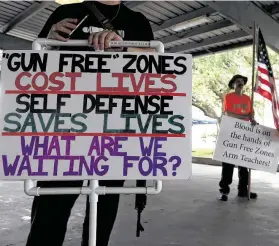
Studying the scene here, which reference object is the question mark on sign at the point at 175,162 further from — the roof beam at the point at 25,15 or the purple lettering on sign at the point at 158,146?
the roof beam at the point at 25,15

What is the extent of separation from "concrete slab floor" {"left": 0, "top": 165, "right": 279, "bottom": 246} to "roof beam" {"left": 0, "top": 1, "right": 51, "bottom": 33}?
350cm

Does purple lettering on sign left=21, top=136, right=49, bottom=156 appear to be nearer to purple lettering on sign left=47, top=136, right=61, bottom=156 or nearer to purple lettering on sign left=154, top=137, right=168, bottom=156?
purple lettering on sign left=47, top=136, right=61, bottom=156

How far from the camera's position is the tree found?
565 inches

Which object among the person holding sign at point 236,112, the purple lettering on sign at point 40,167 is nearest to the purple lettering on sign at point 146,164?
the purple lettering on sign at point 40,167

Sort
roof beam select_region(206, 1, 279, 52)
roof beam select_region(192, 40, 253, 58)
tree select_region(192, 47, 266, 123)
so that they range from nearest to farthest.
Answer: roof beam select_region(206, 1, 279, 52) → roof beam select_region(192, 40, 253, 58) → tree select_region(192, 47, 266, 123)


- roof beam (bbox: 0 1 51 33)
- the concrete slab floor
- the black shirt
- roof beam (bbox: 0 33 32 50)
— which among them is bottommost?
the concrete slab floor

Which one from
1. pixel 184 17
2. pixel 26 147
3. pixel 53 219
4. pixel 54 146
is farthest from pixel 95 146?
pixel 184 17

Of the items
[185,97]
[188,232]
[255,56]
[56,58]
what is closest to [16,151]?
[56,58]

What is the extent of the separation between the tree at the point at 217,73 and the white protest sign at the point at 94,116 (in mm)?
13286

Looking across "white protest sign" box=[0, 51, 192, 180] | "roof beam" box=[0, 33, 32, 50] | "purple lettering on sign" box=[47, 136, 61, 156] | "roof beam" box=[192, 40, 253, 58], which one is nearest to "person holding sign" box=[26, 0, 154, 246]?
"white protest sign" box=[0, 51, 192, 180]

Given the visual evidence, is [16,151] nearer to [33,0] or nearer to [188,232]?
[188,232]

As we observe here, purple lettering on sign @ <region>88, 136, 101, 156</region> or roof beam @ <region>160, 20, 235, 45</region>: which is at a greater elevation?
roof beam @ <region>160, 20, 235, 45</region>

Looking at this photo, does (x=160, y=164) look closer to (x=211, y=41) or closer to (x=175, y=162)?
(x=175, y=162)

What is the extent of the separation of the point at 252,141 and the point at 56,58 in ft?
11.1
